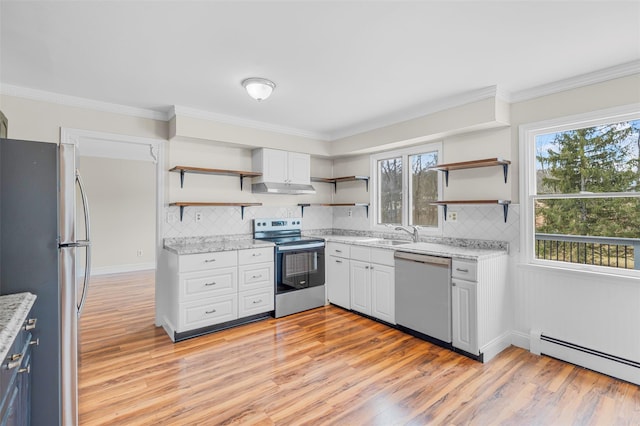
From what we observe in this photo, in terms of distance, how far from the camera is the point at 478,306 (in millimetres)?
2689

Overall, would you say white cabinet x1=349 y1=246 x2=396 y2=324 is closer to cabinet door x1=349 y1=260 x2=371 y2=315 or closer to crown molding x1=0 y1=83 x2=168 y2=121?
cabinet door x1=349 y1=260 x2=371 y2=315

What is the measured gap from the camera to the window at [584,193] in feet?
8.19

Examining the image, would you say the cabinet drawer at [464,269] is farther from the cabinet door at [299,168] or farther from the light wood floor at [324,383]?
the cabinet door at [299,168]

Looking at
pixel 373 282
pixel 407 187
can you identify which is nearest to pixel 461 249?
pixel 373 282

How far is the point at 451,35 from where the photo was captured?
201 cm

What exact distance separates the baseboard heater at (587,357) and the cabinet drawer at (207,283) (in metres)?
2.91

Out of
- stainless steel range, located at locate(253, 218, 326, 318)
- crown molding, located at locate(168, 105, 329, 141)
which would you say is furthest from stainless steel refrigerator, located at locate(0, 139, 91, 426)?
stainless steel range, located at locate(253, 218, 326, 318)

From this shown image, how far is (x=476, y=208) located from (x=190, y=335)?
3.16 metres

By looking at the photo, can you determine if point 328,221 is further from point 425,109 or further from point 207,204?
point 425,109

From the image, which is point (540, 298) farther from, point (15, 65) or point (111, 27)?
point (15, 65)

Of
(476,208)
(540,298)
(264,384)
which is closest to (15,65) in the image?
(264,384)

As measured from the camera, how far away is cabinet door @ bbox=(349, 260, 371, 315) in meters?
3.65

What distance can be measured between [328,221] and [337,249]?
1.03 metres

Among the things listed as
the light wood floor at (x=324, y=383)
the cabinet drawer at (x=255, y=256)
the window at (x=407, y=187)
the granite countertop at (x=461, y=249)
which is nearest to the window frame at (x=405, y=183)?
the window at (x=407, y=187)
